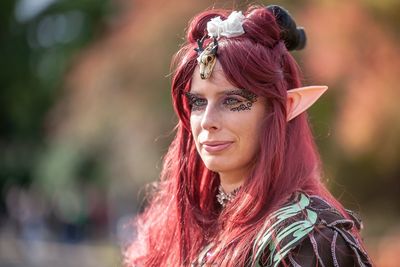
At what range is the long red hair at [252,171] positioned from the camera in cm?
285

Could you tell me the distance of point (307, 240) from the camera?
2.64 metres

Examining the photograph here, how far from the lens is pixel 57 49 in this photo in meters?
27.5

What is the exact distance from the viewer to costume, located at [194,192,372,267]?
2.62 m

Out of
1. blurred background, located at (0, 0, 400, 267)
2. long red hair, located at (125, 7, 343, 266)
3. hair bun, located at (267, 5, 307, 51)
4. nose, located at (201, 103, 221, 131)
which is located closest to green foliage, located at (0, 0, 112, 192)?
blurred background, located at (0, 0, 400, 267)

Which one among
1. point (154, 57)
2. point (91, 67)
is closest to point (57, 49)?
point (91, 67)

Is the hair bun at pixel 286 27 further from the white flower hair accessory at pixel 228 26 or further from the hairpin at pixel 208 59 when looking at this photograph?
the hairpin at pixel 208 59

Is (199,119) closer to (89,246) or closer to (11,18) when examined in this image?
(89,246)

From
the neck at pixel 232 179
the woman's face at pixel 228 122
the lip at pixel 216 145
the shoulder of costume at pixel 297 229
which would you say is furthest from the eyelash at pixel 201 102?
the shoulder of costume at pixel 297 229

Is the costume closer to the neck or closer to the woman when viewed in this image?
the woman

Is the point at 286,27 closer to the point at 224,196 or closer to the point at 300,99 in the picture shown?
the point at 300,99

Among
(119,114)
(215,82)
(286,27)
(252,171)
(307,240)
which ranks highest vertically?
(286,27)

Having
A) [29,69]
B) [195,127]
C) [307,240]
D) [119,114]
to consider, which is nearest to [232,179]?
[195,127]

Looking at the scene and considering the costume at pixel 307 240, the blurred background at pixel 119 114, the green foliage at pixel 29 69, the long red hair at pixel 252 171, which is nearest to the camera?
the costume at pixel 307 240

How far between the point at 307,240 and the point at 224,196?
0.51m
